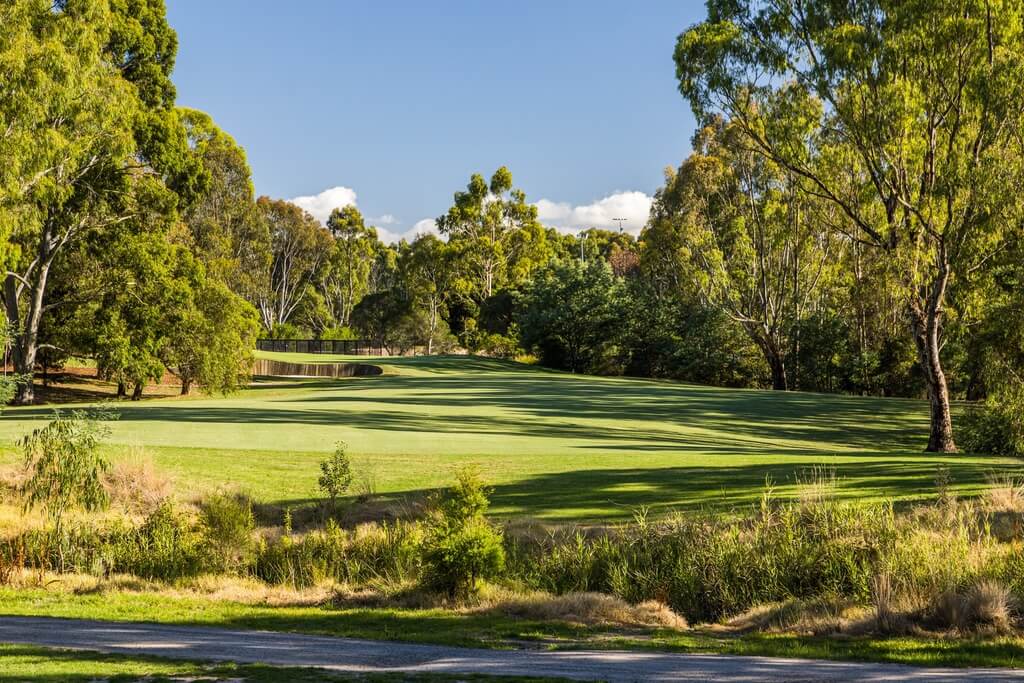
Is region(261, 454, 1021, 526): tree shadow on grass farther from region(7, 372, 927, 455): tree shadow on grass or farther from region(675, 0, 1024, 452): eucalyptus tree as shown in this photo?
region(675, 0, 1024, 452): eucalyptus tree

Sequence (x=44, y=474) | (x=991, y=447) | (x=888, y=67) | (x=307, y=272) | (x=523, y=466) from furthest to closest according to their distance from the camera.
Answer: (x=307, y=272), (x=991, y=447), (x=888, y=67), (x=523, y=466), (x=44, y=474)

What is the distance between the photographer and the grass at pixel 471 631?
366 inches

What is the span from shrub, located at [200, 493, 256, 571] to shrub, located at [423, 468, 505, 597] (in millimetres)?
2765

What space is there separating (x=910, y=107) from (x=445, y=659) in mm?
20986

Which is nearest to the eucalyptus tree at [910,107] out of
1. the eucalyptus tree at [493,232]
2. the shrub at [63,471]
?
the shrub at [63,471]

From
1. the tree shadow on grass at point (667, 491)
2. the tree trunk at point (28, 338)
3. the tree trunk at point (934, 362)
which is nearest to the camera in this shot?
the tree shadow on grass at point (667, 491)

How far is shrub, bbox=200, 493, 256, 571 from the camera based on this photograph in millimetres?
13633

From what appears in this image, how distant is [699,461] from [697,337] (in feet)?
119

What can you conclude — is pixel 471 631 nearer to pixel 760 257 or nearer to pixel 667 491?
pixel 667 491

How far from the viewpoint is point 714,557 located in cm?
1216

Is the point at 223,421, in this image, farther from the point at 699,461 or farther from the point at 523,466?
the point at 699,461

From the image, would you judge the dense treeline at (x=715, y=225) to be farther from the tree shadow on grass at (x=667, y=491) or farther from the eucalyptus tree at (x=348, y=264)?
the eucalyptus tree at (x=348, y=264)

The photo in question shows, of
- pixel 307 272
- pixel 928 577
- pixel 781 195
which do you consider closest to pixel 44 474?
pixel 928 577

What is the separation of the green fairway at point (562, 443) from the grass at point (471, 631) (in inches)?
125
